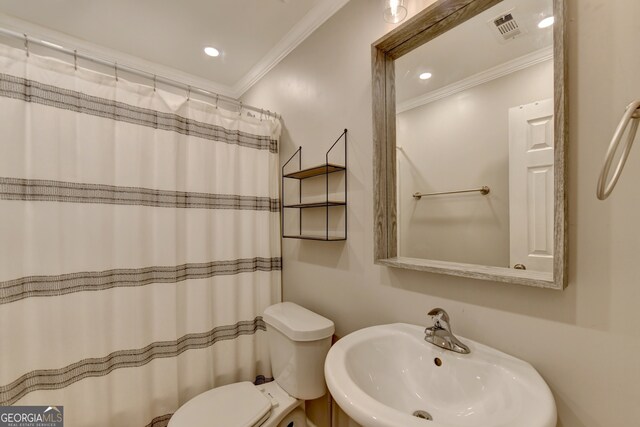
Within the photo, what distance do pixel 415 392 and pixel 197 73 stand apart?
2.59 m

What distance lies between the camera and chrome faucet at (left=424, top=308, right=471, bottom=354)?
822 mm

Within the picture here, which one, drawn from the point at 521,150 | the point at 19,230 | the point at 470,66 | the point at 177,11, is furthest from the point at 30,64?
the point at 521,150

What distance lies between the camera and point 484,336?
848 millimetres

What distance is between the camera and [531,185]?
0.79m

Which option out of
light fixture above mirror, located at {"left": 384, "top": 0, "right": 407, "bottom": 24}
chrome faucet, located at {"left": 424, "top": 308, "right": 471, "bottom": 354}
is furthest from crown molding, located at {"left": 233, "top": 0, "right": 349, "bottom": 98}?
chrome faucet, located at {"left": 424, "top": 308, "right": 471, "bottom": 354}

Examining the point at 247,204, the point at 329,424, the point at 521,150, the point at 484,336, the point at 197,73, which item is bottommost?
the point at 329,424

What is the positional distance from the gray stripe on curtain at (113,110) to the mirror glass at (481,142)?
1010 millimetres

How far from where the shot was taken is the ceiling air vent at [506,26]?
32.8 inches

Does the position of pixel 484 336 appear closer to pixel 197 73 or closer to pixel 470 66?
pixel 470 66

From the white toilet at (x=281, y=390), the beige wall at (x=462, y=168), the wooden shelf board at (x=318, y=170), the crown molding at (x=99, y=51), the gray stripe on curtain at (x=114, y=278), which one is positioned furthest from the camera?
the crown molding at (x=99, y=51)

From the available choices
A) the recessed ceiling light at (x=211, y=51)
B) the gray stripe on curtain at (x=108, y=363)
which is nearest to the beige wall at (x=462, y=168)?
the gray stripe on curtain at (x=108, y=363)

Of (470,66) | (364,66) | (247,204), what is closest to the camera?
(470,66)

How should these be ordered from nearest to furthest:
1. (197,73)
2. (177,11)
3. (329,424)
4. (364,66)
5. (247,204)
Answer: (364,66) < (329,424) < (177,11) < (247,204) < (197,73)

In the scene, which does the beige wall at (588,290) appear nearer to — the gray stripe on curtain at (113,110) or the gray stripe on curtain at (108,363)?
the gray stripe on curtain at (108,363)
